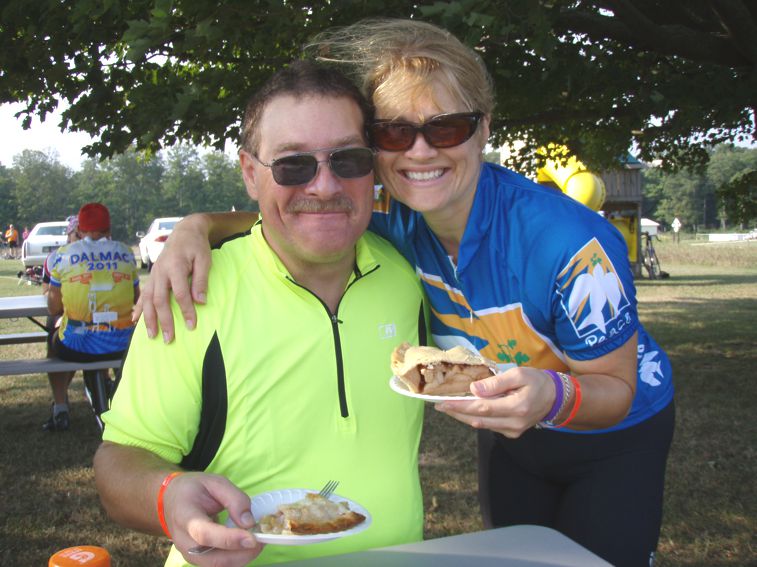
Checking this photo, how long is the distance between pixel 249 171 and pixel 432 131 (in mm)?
610

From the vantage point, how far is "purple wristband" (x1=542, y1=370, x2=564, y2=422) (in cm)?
188

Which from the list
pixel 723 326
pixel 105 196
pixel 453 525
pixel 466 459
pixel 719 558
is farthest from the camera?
pixel 105 196

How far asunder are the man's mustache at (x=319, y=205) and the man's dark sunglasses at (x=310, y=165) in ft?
0.22

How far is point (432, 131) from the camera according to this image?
2.20 metres

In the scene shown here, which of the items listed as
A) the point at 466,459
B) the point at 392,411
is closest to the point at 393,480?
the point at 392,411

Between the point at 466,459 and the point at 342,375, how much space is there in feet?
15.1

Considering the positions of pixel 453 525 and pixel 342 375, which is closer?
pixel 342 375

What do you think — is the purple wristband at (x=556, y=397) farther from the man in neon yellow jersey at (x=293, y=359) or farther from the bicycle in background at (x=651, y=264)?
the bicycle in background at (x=651, y=264)

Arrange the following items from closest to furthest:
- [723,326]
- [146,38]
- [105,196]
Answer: [146,38] < [723,326] < [105,196]

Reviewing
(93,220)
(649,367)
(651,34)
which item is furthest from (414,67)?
(93,220)

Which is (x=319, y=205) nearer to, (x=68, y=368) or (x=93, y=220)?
(x=68, y=368)

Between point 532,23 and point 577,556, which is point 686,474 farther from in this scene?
point 577,556

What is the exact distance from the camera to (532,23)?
4.09 meters

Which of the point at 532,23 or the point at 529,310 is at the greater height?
the point at 532,23
